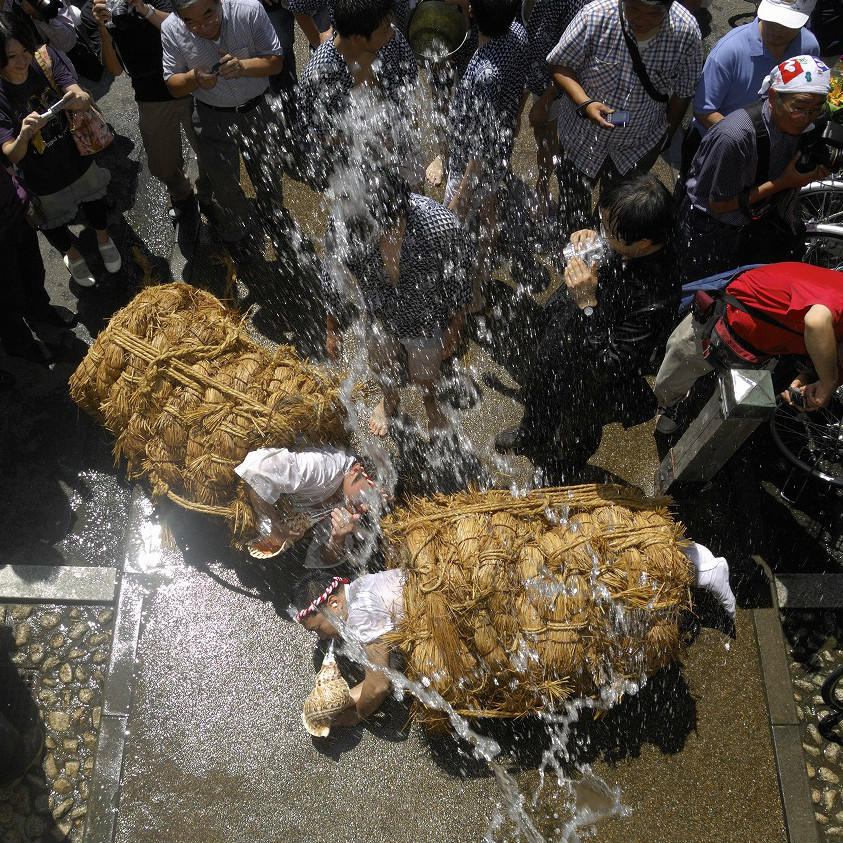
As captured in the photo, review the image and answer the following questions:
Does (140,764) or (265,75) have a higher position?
(265,75)

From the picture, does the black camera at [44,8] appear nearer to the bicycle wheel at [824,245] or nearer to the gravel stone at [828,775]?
the bicycle wheel at [824,245]

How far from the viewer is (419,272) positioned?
4242mm

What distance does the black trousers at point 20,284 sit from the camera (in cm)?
508

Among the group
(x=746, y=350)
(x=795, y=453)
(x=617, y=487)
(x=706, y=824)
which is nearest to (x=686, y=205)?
(x=746, y=350)

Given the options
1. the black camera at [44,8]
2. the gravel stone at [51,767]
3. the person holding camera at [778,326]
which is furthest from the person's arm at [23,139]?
the person holding camera at [778,326]

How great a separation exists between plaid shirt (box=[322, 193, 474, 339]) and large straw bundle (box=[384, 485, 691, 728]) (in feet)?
4.32

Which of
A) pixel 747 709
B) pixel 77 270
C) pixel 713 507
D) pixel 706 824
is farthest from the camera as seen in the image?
pixel 77 270

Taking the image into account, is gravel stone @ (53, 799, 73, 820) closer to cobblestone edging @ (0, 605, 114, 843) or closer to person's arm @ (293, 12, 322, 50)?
cobblestone edging @ (0, 605, 114, 843)

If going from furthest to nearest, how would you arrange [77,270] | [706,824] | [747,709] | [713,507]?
[77,270] → [713,507] → [747,709] → [706,824]

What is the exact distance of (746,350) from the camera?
4441mm

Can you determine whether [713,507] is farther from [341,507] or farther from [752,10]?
[752,10]

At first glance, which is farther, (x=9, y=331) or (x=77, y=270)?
(x=77, y=270)

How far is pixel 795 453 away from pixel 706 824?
8.70ft

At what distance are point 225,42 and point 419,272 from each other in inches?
97.7
